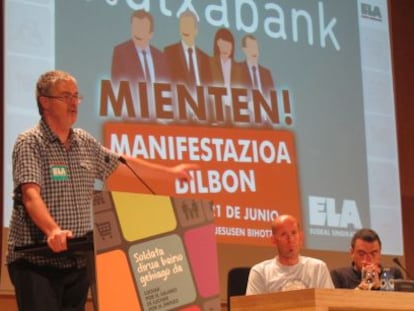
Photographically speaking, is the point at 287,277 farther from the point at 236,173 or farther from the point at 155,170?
the point at 155,170

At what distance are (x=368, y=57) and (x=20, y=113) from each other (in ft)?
7.91

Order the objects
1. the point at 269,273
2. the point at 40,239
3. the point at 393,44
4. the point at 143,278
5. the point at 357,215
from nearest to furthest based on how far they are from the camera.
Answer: the point at 143,278 < the point at 40,239 < the point at 269,273 < the point at 357,215 < the point at 393,44

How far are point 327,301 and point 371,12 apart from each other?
3518 millimetres

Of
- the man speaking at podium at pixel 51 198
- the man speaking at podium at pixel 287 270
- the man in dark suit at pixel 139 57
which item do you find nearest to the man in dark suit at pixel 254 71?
the man in dark suit at pixel 139 57

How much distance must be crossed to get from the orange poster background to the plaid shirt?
1.85m

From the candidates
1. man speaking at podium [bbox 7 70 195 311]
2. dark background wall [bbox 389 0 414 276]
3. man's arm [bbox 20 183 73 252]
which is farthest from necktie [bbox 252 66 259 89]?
man's arm [bbox 20 183 73 252]

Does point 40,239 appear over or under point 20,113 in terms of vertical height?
under

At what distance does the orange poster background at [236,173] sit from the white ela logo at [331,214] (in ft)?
0.35

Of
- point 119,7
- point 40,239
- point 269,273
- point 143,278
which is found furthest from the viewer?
point 119,7

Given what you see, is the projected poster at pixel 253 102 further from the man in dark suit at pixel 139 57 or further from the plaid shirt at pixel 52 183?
the plaid shirt at pixel 52 183

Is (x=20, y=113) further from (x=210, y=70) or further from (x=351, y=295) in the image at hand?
(x=351, y=295)

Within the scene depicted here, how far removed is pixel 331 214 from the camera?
17.7 feet

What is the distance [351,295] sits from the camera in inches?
112

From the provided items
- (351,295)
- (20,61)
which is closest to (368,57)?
(20,61)
